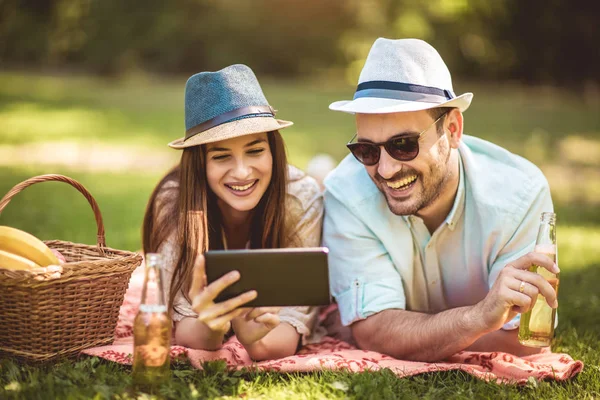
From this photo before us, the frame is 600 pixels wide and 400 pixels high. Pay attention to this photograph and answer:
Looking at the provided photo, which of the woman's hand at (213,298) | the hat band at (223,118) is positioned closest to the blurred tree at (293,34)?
the hat band at (223,118)

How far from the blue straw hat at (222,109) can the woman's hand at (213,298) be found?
913mm

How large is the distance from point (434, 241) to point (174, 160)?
8747 mm

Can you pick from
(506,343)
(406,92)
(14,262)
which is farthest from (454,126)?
(14,262)

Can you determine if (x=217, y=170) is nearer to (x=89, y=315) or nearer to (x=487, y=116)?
(x=89, y=315)

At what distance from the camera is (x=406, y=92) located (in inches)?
148

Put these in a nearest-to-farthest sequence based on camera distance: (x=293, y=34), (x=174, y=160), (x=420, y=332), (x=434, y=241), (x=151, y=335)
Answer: (x=151, y=335)
(x=420, y=332)
(x=434, y=241)
(x=174, y=160)
(x=293, y=34)

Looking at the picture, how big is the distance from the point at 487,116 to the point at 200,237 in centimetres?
1571

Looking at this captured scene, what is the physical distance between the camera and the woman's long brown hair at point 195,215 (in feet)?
12.5

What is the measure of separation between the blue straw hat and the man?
0.47 metres

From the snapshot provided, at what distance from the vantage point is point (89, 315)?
3.63 meters

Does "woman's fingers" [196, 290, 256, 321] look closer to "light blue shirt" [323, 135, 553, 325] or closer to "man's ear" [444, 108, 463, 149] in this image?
"light blue shirt" [323, 135, 553, 325]

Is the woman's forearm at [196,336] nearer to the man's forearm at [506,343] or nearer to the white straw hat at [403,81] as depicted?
the white straw hat at [403,81]

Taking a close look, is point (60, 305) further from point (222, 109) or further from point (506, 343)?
point (506, 343)

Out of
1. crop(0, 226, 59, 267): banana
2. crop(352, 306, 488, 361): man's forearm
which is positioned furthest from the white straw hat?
crop(0, 226, 59, 267): banana
